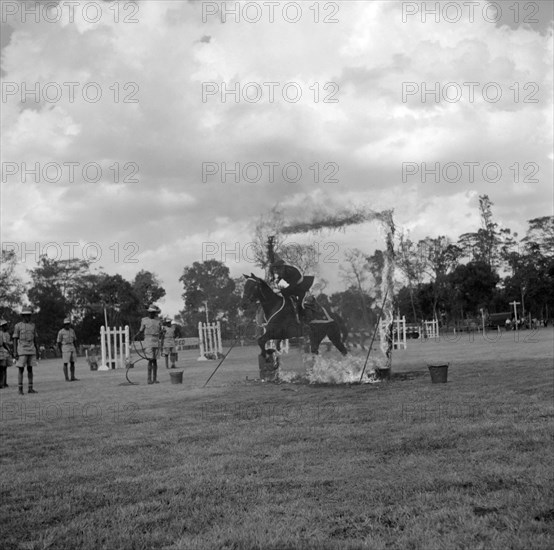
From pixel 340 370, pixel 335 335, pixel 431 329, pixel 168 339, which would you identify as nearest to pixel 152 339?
pixel 335 335

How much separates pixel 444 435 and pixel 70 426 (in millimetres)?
4815

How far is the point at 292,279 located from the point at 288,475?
947 centimetres

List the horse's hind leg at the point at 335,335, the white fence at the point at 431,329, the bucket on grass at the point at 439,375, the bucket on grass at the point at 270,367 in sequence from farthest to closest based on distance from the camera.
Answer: the white fence at the point at 431,329 → the bucket on grass at the point at 270,367 → the horse's hind leg at the point at 335,335 → the bucket on grass at the point at 439,375

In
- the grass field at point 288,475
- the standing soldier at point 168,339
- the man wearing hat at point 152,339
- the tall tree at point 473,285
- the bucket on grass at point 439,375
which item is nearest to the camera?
the grass field at point 288,475

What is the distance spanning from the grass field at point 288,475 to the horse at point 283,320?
4.42 meters

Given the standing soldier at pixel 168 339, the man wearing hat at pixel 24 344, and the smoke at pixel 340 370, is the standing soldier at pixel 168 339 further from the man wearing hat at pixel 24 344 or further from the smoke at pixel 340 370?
the smoke at pixel 340 370

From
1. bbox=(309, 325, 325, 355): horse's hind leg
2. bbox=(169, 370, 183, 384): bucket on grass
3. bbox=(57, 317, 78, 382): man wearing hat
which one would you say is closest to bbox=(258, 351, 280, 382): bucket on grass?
bbox=(309, 325, 325, 355): horse's hind leg

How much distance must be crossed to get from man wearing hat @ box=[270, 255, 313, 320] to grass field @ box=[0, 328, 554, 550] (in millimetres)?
4877

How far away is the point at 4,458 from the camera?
246 inches

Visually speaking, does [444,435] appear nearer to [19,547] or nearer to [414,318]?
[19,547]

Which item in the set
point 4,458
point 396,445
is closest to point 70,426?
point 4,458

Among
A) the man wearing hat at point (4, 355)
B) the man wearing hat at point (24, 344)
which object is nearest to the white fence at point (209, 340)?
the man wearing hat at point (4, 355)

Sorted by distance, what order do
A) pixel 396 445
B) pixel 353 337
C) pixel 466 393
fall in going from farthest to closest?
pixel 353 337
pixel 466 393
pixel 396 445

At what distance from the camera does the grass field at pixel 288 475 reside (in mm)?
3795
